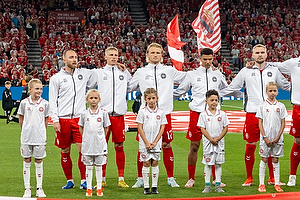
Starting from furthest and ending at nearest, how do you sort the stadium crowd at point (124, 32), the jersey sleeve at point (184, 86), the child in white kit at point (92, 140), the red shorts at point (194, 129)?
1. the stadium crowd at point (124, 32)
2. the jersey sleeve at point (184, 86)
3. the red shorts at point (194, 129)
4. the child in white kit at point (92, 140)

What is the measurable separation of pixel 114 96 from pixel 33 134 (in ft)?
4.99

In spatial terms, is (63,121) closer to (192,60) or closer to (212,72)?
(212,72)

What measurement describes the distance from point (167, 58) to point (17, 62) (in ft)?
30.3

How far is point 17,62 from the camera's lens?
26844 millimetres

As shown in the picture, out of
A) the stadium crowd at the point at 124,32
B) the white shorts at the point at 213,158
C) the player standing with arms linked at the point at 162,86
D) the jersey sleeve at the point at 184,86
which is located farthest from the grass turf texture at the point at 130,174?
the stadium crowd at the point at 124,32

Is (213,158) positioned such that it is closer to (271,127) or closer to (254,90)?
(271,127)

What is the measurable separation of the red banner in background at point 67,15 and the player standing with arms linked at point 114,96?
88.5 feet

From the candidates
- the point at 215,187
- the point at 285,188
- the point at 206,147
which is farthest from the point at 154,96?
the point at 285,188

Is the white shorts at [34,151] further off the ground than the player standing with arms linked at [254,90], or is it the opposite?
the player standing with arms linked at [254,90]

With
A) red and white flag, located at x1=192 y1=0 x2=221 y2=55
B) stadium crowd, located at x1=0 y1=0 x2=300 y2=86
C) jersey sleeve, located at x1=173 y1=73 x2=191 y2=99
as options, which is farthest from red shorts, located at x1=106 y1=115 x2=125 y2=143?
stadium crowd, located at x1=0 y1=0 x2=300 y2=86

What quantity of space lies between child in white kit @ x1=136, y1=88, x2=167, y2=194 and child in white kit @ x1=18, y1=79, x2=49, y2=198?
1472mm

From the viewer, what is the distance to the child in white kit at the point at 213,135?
721cm

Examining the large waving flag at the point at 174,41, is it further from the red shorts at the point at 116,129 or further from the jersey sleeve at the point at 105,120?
the jersey sleeve at the point at 105,120

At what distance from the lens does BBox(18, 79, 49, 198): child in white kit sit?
276 inches
